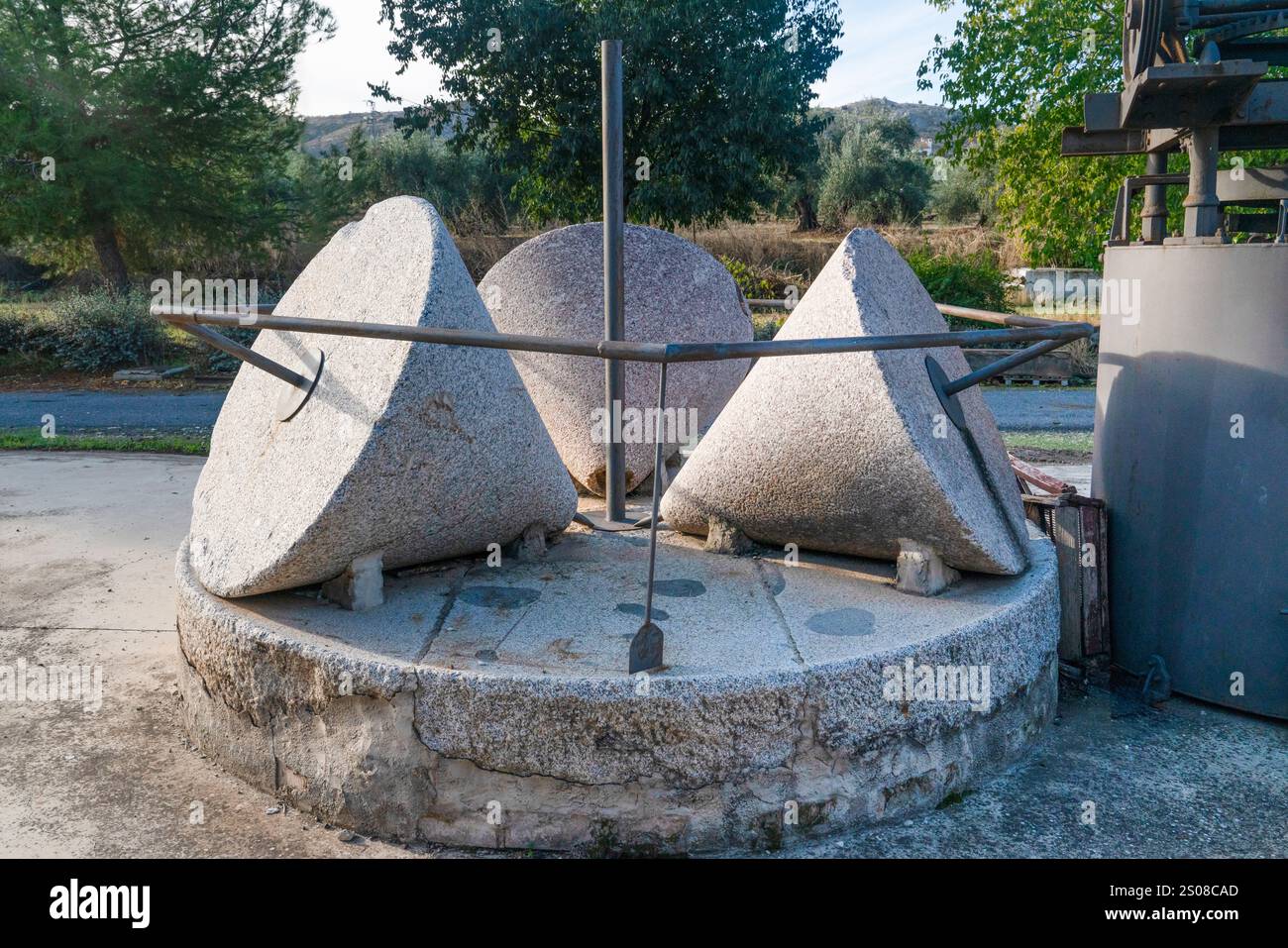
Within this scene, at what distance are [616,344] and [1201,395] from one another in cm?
214

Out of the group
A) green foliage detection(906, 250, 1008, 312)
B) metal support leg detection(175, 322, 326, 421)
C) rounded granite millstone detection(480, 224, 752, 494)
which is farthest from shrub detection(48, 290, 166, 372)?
metal support leg detection(175, 322, 326, 421)

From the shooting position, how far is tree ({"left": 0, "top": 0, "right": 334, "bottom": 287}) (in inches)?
614

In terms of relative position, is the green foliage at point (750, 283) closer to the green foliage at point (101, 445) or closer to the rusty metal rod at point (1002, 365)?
the green foliage at point (101, 445)

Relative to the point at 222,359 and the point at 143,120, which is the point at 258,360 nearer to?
the point at 222,359

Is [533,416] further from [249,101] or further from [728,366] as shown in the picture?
[249,101]

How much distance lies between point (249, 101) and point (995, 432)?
16123mm

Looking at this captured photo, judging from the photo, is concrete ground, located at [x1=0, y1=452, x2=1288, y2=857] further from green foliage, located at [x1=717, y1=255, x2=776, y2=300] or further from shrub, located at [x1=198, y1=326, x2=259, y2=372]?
green foliage, located at [x1=717, y1=255, x2=776, y2=300]

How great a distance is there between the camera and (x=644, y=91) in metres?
15.6

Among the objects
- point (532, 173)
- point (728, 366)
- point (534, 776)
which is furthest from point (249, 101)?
point (534, 776)

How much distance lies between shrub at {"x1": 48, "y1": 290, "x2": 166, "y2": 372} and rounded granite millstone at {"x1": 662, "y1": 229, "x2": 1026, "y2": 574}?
1354 cm

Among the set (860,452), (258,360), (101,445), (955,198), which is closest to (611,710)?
(860,452)
